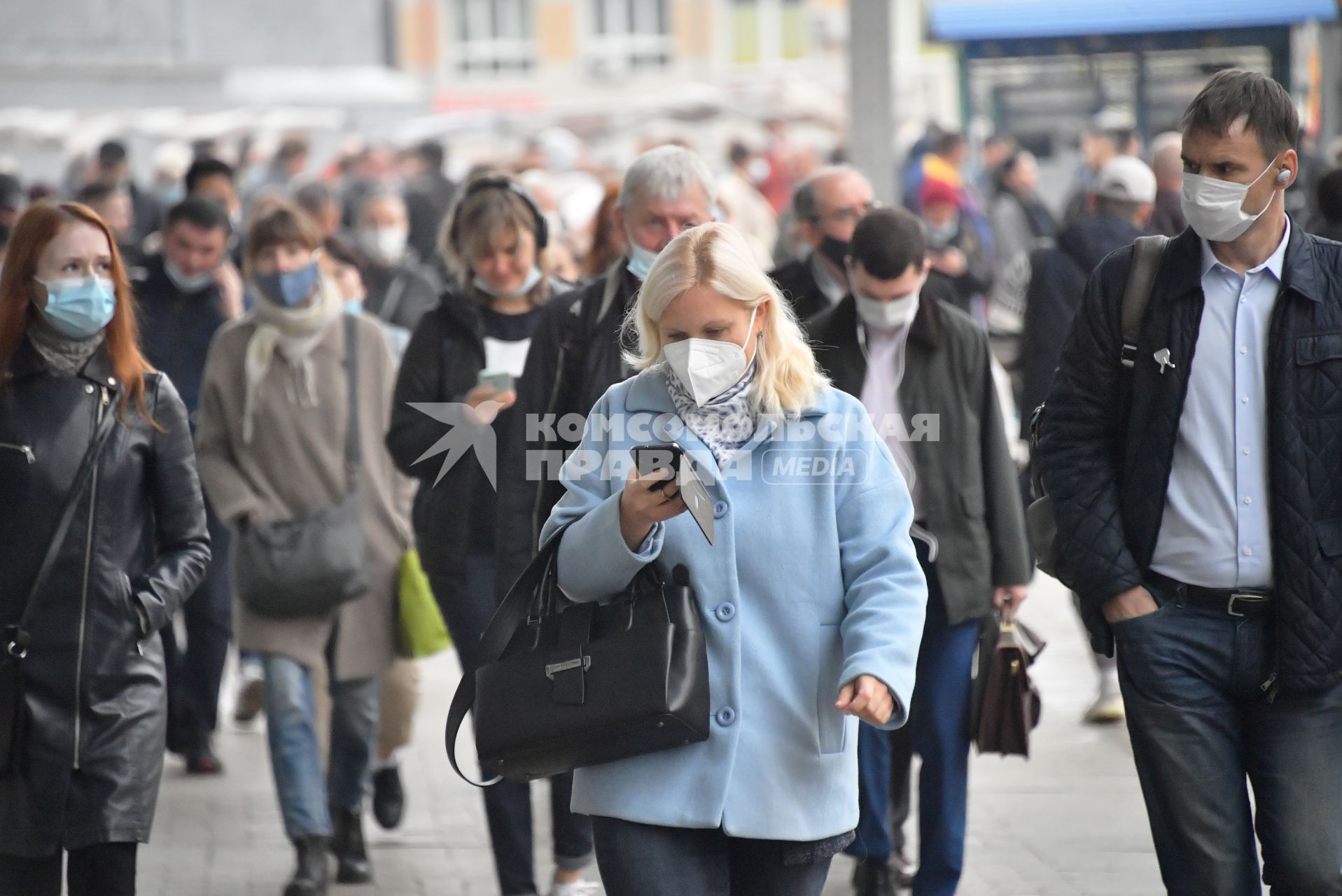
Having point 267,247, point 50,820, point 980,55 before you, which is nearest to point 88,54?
point 980,55

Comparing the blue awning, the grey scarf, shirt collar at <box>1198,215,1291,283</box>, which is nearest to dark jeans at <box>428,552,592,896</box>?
the grey scarf

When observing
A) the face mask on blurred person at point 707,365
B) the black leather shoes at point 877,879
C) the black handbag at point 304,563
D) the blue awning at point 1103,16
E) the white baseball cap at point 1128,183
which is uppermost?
the blue awning at point 1103,16

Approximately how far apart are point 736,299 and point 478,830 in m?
3.74

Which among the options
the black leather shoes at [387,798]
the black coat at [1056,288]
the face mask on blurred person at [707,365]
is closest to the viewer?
the face mask on blurred person at [707,365]

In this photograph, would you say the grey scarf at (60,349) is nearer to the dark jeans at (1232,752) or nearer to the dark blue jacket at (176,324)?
the dark jeans at (1232,752)

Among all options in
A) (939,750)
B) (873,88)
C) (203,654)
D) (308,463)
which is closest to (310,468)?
(308,463)

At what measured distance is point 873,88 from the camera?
986 cm

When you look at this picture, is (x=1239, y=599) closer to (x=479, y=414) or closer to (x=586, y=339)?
(x=586, y=339)

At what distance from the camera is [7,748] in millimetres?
4398

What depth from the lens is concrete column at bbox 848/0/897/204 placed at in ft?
32.3

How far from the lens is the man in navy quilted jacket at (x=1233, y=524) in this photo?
12.5 ft

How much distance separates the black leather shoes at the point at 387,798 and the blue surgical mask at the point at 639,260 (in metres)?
2.39

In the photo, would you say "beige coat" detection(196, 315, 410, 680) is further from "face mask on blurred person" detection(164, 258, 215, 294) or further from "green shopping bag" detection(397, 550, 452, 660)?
"face mask on blurred person" detection(164, 258, 215, 294)

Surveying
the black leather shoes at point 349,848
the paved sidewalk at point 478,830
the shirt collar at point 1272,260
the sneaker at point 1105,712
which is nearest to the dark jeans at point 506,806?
the paved sidewalk at point 478,830
